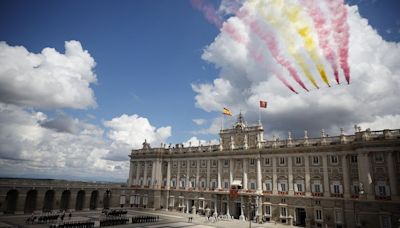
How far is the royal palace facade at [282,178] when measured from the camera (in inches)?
1639

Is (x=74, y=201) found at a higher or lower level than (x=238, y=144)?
lower

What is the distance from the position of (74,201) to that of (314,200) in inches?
2061

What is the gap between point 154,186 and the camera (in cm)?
7188

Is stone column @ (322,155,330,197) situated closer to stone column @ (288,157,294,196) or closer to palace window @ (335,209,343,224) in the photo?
palace window @ (335,209,343,224)

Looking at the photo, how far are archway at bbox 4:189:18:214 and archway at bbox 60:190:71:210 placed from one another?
10584mm

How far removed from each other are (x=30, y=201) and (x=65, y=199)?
8.28 metres

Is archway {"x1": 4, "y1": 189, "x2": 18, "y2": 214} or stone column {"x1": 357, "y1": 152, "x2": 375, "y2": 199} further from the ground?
stone column {"x1": 357, "y1": 152, "x2": 375, "y2": 199}

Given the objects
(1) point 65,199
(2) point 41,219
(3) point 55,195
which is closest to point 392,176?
(2) point 41,219

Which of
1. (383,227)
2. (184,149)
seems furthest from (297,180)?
(184,149)

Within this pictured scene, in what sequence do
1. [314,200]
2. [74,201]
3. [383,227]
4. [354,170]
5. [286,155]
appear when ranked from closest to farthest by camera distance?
[383,227] → [354,170] → [314,200] → [286,155] → [74,201]

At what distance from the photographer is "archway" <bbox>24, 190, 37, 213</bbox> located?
5848 centimetres

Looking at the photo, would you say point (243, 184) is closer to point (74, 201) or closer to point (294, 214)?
point (294, 214)

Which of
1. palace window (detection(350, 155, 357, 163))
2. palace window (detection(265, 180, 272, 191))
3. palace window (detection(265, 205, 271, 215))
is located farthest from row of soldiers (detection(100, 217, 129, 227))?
palace window (detection(350, 155, 357, 163))

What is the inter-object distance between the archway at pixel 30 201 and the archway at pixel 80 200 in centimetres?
1084
